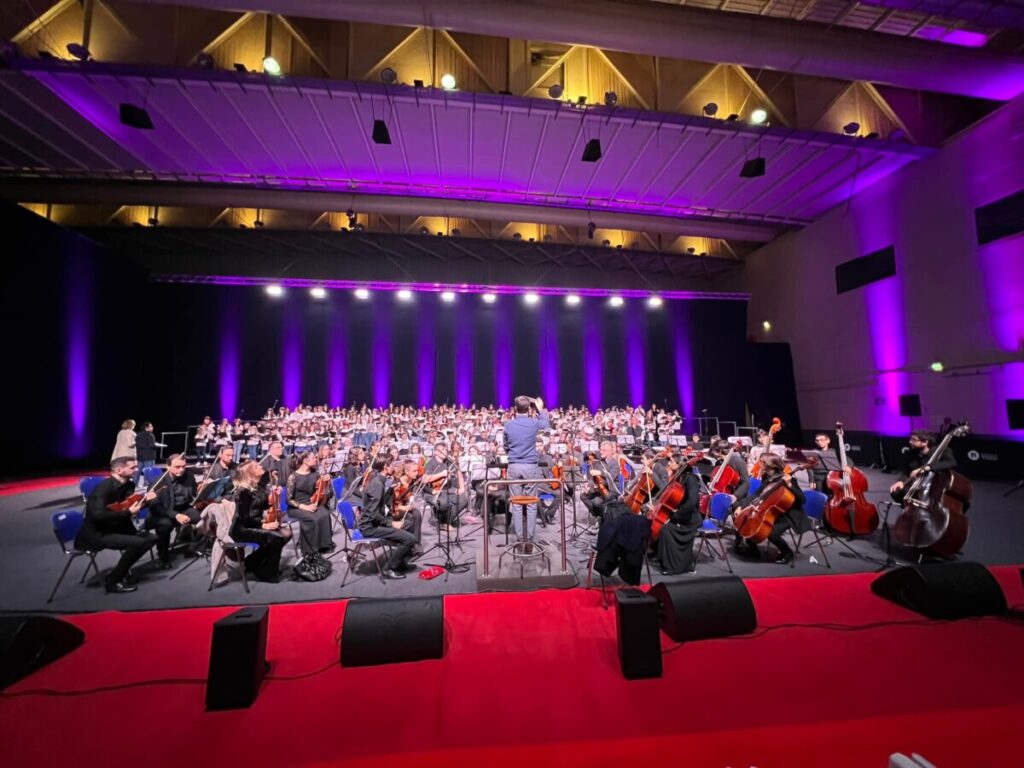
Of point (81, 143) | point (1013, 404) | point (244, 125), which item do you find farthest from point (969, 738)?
point (81, 143)

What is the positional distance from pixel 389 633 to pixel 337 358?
48.2 feet

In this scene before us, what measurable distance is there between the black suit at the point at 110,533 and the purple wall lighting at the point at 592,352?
14621 mm

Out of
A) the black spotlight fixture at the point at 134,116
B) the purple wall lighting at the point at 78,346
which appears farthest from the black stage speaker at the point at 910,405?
the purple wall lighting at the point at 78,346

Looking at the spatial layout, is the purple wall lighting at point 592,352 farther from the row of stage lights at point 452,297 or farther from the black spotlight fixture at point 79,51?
the black spotlight fixture at point 79,51

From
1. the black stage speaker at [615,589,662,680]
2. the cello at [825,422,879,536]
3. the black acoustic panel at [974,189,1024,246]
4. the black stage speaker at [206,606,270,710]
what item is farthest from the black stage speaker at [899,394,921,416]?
the black stage speaker at [206,606,270,710]

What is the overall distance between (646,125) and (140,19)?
8969mm

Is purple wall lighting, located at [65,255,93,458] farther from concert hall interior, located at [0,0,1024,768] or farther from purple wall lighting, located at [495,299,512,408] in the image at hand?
purple wall lighting, located at [495,299,512,408]

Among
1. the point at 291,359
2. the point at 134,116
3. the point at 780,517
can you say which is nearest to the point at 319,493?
the point at 780,517

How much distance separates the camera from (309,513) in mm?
5047

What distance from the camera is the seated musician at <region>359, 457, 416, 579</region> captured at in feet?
15.4

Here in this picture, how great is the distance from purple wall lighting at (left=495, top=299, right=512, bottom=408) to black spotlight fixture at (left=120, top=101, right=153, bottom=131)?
11165 mm

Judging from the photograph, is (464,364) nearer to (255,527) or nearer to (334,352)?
(334,352)

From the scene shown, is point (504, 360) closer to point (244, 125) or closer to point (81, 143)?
point (244, 125)

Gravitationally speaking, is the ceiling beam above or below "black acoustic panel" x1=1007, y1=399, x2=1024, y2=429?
above
